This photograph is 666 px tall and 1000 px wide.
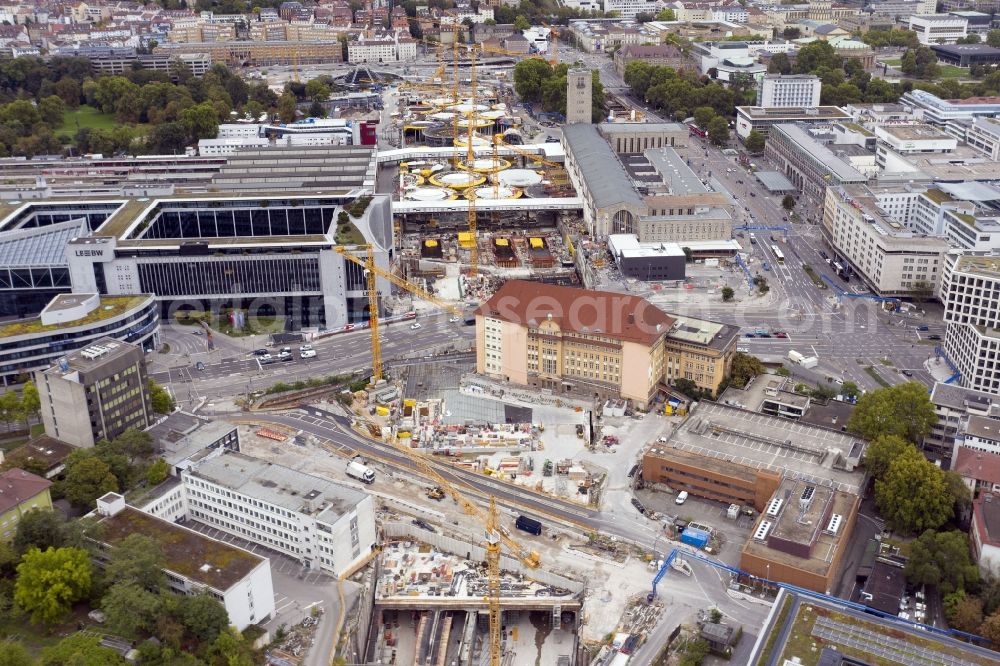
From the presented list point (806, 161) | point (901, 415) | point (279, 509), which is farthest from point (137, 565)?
point (806, 161)

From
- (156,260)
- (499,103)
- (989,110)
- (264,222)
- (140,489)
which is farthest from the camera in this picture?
(499,103)

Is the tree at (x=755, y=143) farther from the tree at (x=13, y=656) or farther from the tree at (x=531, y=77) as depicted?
the tree at (x=13, y=656)

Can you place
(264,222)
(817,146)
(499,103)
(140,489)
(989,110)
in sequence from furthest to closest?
(499,103), (989,110), (817,146), (264,222), (140,489)

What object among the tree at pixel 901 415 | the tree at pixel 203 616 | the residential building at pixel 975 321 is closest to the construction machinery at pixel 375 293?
the tree at pixel 203 616

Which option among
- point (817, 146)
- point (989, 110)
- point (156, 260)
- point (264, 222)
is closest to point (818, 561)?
point (156, 260)

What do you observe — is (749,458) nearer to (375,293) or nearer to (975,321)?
(975,321)

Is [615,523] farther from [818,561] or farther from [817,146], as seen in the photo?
[817,146]

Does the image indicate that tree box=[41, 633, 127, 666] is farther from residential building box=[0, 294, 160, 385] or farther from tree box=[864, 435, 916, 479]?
tree box=[864, 435, 916, 479]
